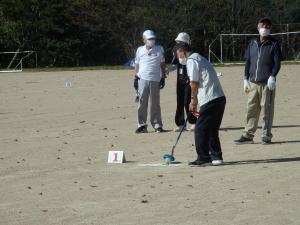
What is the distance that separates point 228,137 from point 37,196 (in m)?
5.52

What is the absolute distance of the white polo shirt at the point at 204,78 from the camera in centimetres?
1074

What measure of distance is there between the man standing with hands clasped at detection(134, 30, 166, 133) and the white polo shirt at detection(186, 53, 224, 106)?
4.23 metres

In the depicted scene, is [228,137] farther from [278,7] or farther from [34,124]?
[278,7]

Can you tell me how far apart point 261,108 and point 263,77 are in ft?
1.87

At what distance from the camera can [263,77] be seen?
1284 centimetres

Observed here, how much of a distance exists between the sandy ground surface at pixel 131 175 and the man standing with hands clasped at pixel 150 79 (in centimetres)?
37

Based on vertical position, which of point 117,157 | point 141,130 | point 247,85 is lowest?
point 141,130

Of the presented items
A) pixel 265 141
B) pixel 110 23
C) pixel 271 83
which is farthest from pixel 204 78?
pixel 110 23

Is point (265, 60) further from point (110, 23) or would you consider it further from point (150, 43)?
point (110, 23)

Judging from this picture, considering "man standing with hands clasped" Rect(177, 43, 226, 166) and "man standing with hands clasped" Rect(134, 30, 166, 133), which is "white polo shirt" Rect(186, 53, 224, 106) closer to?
"man standing with hands clasped" Rect(177, 43, 226, 166)

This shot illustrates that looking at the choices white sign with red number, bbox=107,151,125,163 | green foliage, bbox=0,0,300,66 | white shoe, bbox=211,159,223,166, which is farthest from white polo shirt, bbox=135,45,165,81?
green foliage, bbox=0,0,300,66

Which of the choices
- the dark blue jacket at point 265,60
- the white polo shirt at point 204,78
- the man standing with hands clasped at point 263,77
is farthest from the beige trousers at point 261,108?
the white polo shirt at point 204,78

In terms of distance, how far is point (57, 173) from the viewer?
10.7 meters

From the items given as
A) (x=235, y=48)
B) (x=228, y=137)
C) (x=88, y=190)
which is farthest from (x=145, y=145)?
(x=235, y=48)
